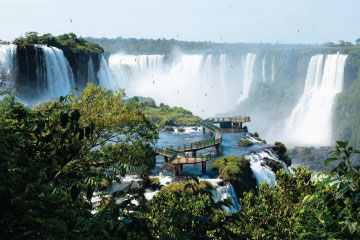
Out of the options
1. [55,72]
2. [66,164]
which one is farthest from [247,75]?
[66,164]

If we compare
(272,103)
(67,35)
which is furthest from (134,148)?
(272,103)

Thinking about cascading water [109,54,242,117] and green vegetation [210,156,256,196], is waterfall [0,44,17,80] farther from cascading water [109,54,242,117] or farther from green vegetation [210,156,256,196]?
cascading water [109,54,242,117]

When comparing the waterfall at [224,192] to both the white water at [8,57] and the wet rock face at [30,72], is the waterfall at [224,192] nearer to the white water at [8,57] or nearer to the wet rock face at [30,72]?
the white water at [8,57]

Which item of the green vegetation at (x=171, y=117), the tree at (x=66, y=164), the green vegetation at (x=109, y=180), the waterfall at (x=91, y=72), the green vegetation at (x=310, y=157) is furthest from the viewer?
the green vegetation at (x=171, y=117)

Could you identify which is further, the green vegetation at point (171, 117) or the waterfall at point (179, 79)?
the waterfall at point (179, 79)

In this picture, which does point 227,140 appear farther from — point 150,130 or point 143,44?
point 143,44

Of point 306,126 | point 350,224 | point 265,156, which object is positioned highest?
point 350,224

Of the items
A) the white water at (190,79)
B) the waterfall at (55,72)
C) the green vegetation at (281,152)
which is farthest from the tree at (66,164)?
the white water at (190,79)
